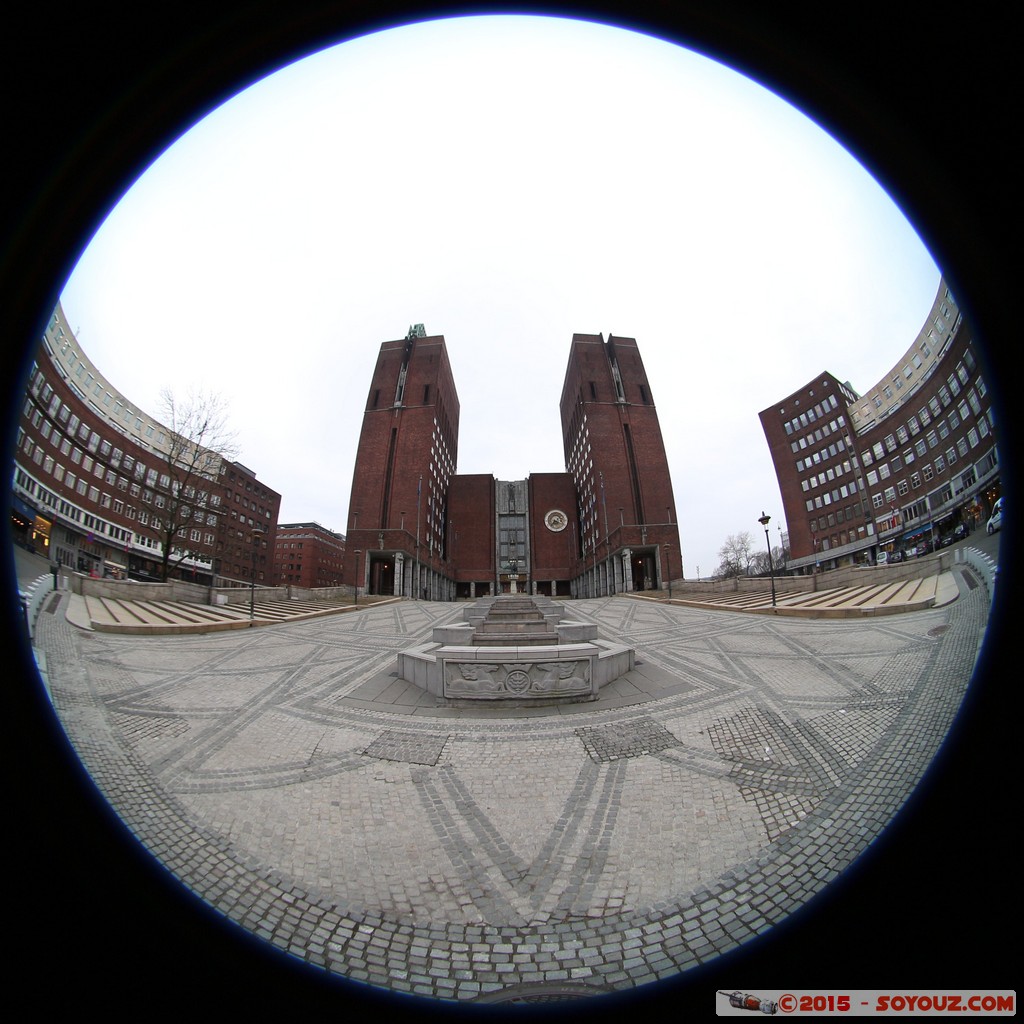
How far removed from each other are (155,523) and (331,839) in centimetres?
521

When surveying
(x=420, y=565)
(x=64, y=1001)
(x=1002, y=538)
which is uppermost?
(x=420, y=565)

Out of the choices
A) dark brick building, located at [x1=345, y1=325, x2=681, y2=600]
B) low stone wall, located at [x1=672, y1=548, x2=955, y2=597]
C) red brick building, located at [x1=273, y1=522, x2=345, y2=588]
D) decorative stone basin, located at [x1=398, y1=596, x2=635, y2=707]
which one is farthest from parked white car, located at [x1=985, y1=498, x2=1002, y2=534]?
red brick building, located at [x1=273, y1=522, x2=345, y2=588]

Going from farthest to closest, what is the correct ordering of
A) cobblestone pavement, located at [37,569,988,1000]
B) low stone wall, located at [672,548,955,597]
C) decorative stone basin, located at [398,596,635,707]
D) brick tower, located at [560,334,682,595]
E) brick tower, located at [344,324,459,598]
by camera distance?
brick tower, located at [560,334,682,595] < brick tower, located at [344,324,459,598] < decorative stone basin, located at [398,596,635,707] < low stone wall, located at [672,548,955,597] < cobblestone pavement, located at [37,569,988,1000]

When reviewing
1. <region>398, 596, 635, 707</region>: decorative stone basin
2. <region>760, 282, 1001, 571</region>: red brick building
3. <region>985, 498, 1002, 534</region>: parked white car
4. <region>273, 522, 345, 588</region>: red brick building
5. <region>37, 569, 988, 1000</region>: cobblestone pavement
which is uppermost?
<region>273, 522, 345, 588</region>: red brick building

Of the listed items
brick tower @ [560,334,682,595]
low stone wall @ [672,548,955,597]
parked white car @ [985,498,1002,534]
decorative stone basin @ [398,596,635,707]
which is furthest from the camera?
brick tower @ [560,334,682,595]

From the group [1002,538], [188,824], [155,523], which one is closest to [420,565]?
[155,523]

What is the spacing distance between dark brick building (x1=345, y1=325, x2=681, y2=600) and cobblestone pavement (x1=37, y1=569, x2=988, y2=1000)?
25.5m

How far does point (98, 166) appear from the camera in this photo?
1639 millimetres

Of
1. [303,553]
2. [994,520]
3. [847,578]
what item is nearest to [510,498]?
[303,553]

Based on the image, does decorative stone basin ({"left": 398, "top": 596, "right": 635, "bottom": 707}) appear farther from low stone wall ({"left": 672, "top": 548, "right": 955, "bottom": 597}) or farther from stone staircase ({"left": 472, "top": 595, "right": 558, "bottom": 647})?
low stone wall ({"left": 672, "top": 548, "right": 955, "bottom": 597})

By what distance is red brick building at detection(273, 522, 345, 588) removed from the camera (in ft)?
167

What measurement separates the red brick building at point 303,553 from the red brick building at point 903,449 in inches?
1997

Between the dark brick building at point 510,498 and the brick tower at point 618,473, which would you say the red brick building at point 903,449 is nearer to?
the dark brick building at point 510,498

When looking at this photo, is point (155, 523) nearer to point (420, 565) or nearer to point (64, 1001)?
point (64, 1001)
